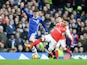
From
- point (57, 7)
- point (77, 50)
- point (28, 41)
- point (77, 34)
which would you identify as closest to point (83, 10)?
point (57, 7)

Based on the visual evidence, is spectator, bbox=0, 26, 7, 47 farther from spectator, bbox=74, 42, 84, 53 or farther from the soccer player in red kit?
spectator, bbox=74, 42, 84, 53

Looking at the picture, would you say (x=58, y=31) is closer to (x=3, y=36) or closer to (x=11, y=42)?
(x=11, y=42)

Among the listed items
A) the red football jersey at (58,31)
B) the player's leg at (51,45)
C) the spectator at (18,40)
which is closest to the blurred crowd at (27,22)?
the spectator at (18,40)

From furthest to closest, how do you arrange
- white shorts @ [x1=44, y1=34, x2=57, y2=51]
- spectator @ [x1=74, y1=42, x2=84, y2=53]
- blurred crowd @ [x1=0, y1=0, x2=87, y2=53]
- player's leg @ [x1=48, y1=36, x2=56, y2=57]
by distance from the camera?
spectator @ [x1=74, y1=42, x2=84, y2=53] < blurred crowd @ [x1=0, y1=0, x2=87, y2=53] < player's leg @ [x1=48, y1=36, x2=56, y2=57] < white shorts @ [x1=44, y1=34, x2=57, y2=51]

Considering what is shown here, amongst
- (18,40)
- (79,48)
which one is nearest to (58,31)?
(18,40)

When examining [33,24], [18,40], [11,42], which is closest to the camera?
[11,42]

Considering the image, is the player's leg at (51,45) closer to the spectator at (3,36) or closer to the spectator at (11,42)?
the spectator at (11,42)

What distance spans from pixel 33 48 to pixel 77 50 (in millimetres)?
2706

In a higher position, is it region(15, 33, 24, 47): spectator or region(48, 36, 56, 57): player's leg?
region(15, 33, 24, 47): spectator

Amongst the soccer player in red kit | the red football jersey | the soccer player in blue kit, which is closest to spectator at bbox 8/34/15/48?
the soccer player in red kit

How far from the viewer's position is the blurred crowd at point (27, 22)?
1698 cm

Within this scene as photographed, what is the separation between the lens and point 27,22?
18.5 meters

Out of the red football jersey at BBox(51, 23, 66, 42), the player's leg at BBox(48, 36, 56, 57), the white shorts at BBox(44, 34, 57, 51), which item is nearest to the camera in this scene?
the white shorts at BBox(44, 34, 57, 51)

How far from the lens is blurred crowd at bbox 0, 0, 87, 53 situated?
17.0 meters
